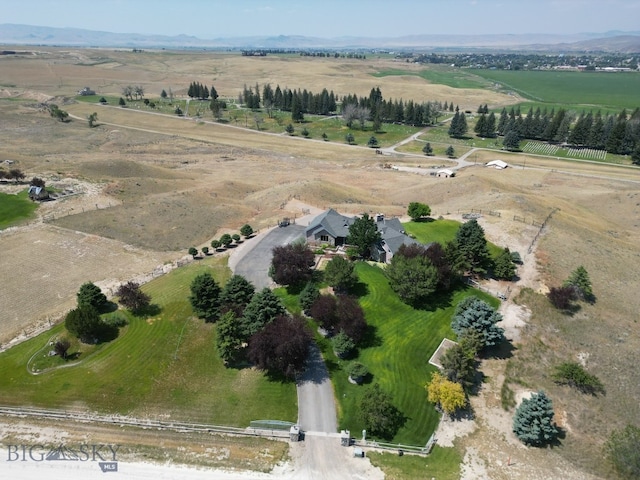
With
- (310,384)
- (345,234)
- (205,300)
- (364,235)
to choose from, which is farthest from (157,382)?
(345,234)

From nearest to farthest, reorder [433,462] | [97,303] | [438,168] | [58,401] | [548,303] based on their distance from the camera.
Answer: [433,462] < [58,401] < [97,303] < [548,303] < [438,168]

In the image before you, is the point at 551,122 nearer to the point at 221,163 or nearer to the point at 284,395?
the point at 221,163

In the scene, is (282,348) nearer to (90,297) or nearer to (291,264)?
(291,264)

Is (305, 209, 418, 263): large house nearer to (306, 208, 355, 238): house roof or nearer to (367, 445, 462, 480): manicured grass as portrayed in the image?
(306, 208, 355, 238): house roof

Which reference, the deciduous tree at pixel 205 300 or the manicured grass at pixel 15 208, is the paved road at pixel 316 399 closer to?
the deciduous tree at pixel 205 300

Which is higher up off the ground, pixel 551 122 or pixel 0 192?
pixel 551 122

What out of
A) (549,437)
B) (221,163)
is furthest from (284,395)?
(221,163)

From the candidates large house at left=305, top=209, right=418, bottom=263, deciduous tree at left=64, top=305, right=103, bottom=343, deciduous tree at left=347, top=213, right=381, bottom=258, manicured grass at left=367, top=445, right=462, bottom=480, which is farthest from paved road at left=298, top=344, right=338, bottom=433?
deciduous tree at left=64, top=305, right=103, bottom=343
